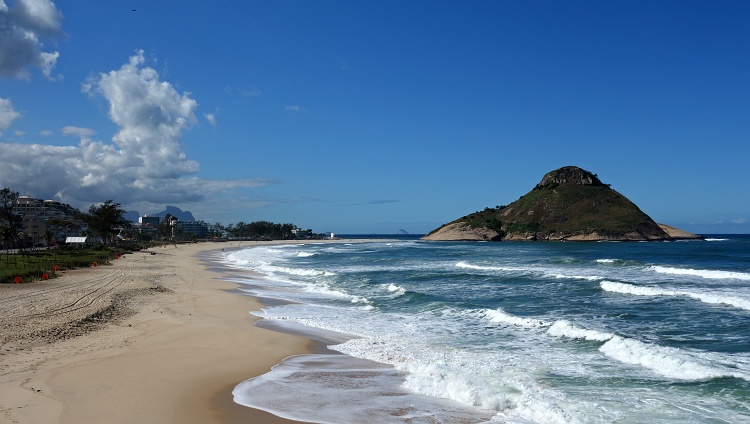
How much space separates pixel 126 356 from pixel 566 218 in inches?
4310

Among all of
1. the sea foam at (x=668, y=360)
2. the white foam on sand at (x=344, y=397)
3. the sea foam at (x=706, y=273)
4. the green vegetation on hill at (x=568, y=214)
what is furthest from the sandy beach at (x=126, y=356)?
the green vegetation on hill at (x=568, y=214)

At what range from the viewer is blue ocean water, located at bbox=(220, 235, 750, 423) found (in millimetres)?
7934

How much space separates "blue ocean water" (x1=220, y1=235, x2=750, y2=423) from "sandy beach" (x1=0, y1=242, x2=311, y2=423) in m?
0.82

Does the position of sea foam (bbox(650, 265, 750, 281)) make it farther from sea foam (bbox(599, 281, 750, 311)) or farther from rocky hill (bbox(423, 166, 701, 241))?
rocky hill (bbox(423, 166, 701, 241))

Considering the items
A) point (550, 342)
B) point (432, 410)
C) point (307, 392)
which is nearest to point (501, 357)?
point (550, 342)

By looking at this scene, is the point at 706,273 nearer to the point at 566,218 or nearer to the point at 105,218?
the point at 105,218

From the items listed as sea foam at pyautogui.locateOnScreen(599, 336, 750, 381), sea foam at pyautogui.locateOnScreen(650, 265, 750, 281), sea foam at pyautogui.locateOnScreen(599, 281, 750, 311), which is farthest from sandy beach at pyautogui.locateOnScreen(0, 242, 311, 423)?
sea foam at pyautogui.locateOnScreen(650, 265, 750, 281)

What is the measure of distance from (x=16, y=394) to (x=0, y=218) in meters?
40.6

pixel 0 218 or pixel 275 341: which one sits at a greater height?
pixel 0 218

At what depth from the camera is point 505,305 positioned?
1920 centimetres

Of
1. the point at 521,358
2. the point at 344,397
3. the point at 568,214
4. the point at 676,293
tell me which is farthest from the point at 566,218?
the point at 344,397

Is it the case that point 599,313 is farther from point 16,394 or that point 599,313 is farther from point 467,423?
point 16,394

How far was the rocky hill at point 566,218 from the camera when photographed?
330 feet

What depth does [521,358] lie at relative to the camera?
36.9 ft
